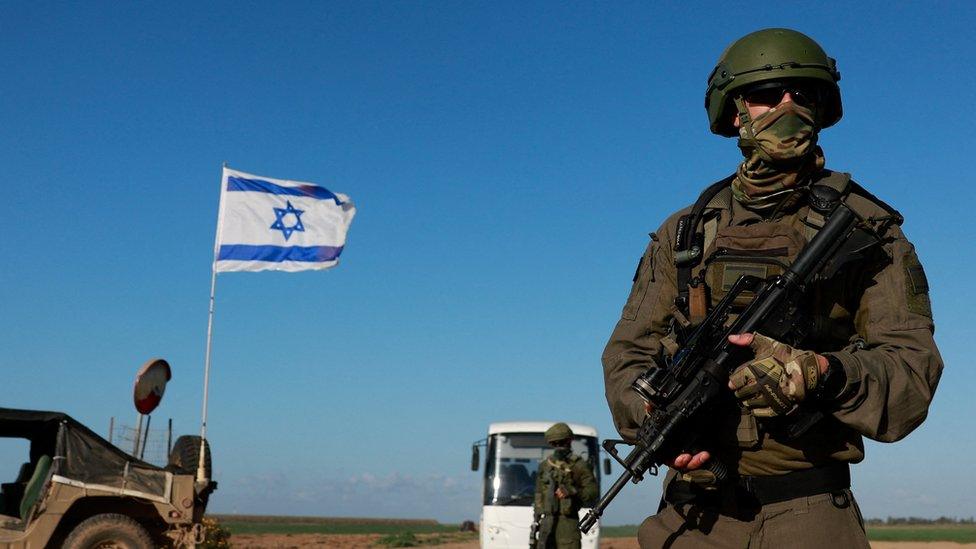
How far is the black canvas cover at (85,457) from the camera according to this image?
11.6 meters

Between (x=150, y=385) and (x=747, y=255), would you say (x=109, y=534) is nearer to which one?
(x=150, y=385)

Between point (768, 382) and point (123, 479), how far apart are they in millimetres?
10690

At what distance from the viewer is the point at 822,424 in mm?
2818

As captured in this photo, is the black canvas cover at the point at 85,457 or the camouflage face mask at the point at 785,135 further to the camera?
the black canvas cover at the point at 85,457

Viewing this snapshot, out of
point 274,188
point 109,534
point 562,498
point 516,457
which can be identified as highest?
point 274,188

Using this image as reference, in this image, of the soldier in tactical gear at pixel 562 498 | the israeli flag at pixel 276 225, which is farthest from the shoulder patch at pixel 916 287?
the israeli flag at pixel 276 225

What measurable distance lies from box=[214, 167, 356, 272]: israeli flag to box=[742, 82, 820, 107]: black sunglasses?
51.6 feet

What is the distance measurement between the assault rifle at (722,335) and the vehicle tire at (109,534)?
32.8ft

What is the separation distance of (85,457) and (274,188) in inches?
318

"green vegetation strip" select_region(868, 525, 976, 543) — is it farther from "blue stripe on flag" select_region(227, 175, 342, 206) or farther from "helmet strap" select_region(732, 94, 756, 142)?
"helmet strap" select_region(732, 94, 756, 142)

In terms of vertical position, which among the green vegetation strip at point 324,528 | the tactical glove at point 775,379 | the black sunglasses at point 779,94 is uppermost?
the black sunglasses at point 779,94

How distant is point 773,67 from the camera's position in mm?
3084

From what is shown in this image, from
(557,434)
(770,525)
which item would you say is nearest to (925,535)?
(557,434)

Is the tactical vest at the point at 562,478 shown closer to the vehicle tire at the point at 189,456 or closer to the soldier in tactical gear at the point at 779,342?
the vehicle tire at the point at 189,456
